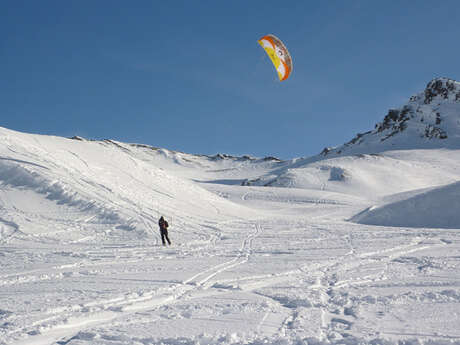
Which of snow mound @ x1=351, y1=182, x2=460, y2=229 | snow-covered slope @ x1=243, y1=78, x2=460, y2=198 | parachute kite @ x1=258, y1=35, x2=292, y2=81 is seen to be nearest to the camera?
snow mound @ x1=351, y1=182, x2=460, y2=229

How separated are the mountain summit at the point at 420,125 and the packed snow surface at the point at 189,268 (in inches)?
3028

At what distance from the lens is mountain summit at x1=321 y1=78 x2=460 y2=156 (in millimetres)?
94438

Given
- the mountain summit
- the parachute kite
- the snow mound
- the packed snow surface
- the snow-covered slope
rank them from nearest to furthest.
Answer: the packed snow surface → the snow mound → the parachute kite → the snow-covered slope → the mountain summit

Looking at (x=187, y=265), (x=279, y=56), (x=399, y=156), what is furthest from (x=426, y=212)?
(x=399, y=156)

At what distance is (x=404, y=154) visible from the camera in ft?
274

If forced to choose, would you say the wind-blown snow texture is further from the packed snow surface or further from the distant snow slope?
the distant snow slope

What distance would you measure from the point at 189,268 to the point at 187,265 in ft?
1.84

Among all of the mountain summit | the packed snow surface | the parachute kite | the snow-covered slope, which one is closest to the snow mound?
the packed snow surface

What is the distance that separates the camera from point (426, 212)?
23641mm

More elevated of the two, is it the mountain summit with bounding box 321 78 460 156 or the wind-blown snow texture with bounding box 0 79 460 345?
the mountain summit with bounding box 321 78 460 156

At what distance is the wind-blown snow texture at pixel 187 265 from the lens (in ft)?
16.9

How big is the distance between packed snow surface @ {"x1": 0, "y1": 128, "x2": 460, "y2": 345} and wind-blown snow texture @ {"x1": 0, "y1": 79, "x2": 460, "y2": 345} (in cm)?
4

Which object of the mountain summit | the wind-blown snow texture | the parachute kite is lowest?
the wind-blown snow texture

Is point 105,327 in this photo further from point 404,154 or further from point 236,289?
point 404,154
